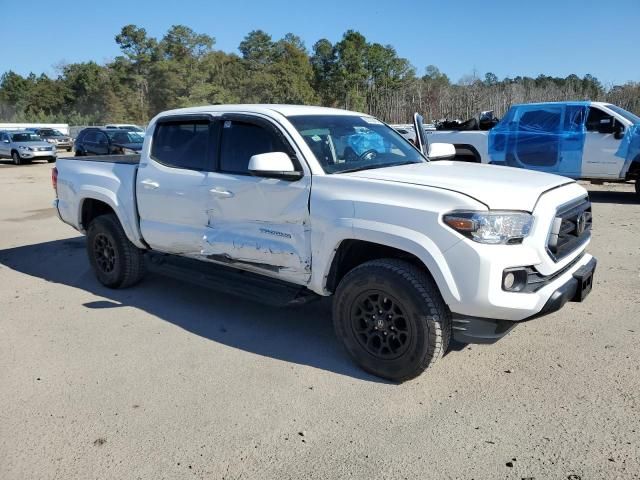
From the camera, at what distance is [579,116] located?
10.7 m

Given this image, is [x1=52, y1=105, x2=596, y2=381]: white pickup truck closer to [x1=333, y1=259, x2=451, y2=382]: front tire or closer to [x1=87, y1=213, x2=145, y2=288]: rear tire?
[x1=333, y1=259, x2=451, y2=382]: front tire

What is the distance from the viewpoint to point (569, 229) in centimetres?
356

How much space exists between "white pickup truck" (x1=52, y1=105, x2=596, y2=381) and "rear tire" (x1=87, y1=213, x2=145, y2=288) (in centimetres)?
22

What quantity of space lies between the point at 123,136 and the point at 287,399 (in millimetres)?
19090

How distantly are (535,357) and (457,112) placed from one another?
1504 inches

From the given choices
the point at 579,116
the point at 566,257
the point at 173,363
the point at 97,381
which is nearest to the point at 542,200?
the point at 566,257

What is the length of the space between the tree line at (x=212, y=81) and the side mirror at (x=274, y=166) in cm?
4295

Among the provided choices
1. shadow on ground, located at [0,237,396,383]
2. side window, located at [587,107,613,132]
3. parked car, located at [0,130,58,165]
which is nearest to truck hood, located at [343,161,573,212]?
shadow on ground, located at [0,237,396,383]

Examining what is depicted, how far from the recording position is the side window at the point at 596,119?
34.5ft

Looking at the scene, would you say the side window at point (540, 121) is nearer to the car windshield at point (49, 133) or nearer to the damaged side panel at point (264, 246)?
the damaged side panel at point (264, 246)

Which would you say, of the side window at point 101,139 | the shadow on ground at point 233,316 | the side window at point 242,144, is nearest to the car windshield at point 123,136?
the side window at point 101,139

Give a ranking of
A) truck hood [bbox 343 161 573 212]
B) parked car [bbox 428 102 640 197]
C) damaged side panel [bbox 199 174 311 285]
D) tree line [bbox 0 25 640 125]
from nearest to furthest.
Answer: truck hood [bbox 343 161 573 212] < damaged side panel [bbox 199 174 311 285] < parked car [bbox 428 102 640 197] < tree line [bbox 0 25 640 125]

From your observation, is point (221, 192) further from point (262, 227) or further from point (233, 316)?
point (233, 316)

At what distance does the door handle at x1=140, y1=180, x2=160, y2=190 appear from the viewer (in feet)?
15.9
